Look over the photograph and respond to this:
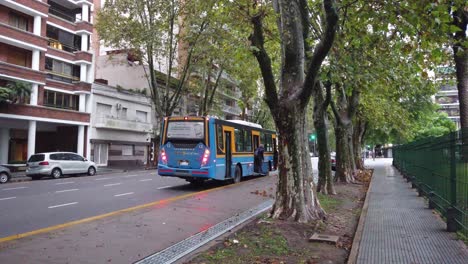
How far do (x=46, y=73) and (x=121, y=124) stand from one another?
8882 mm

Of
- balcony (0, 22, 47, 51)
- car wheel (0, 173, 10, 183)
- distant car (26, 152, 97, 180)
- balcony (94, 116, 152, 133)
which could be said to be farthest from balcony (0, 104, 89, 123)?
car wheel (0, 173, 10, 183)

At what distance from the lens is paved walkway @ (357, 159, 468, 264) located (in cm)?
638

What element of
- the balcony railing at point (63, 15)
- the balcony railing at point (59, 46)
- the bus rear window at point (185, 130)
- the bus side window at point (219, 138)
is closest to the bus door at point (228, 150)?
the bus side window at point (219, 138)

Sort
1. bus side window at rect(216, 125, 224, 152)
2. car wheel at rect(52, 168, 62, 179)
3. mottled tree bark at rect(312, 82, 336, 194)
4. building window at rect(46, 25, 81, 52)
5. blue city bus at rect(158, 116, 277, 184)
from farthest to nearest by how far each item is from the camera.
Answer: building window at rect(46, 25, 81, 52) → car wheel at rect(52, 168, 62, 179) → bus side window at rect(216, 125, 224, 152) → blue city bus at rect(158, 116, 277, 184) → mottled tree bark at rect(312, 82, 336, 194)

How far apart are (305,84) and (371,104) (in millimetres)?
16366

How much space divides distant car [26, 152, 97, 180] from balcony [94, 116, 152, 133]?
10.4 m

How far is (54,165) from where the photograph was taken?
24641 mm

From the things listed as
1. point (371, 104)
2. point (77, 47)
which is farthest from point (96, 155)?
point (371, 104)

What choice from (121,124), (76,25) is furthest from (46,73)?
(121,124)

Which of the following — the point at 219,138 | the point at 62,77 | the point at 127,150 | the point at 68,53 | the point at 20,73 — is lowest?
the point at 127,150

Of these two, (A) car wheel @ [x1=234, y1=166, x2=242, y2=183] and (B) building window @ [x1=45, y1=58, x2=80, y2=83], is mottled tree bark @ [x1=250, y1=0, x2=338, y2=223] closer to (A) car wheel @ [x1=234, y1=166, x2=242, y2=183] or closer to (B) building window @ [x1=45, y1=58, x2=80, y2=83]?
(A) car wheel @ [x1=234, y1=166, x2=242, y2=183]

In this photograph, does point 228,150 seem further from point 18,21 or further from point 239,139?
point 18,21

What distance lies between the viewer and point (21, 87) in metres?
28.6

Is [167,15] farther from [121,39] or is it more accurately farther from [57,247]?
[57,247]
